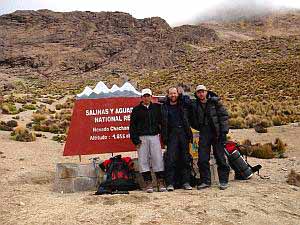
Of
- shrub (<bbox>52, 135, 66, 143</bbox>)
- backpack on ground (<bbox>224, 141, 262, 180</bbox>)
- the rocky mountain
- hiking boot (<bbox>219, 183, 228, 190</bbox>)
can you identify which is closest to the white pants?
hiking boot (<bbox>219, 183, 228, 190</bbox>)

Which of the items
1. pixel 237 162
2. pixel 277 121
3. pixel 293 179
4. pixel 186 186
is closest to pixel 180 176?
pixel 186 186

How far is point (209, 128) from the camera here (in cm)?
942

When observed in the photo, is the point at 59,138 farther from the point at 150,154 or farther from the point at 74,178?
the point at 150,154

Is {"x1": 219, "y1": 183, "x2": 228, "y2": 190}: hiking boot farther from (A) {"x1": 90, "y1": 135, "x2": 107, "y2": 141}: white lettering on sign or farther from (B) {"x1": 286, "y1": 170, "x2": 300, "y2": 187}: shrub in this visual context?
(A) {"x1": 90, "y1": 135, "x2": 107, "y2": 141}: white lettering on sign

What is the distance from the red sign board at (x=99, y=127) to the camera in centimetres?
1049

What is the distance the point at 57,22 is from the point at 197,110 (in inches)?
3950

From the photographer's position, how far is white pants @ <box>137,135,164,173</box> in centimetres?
936

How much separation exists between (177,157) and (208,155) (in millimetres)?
614

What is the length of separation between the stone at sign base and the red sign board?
575 millimetres

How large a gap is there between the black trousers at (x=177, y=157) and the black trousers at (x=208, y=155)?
0.90 feet

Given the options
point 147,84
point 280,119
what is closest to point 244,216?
point 280,119

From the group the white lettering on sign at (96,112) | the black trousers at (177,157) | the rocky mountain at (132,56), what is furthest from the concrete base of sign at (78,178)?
the rocky mountain at (132,56)

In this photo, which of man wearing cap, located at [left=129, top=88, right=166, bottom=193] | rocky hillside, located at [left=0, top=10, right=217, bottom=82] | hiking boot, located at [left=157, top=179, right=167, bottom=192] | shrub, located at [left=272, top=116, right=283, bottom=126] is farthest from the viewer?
rocky hillside, located at [left=0, top=10, right=217, bottom=82]

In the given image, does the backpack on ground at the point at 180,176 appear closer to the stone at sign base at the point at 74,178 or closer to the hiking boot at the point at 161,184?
the hiking boot at the point at 161,184
